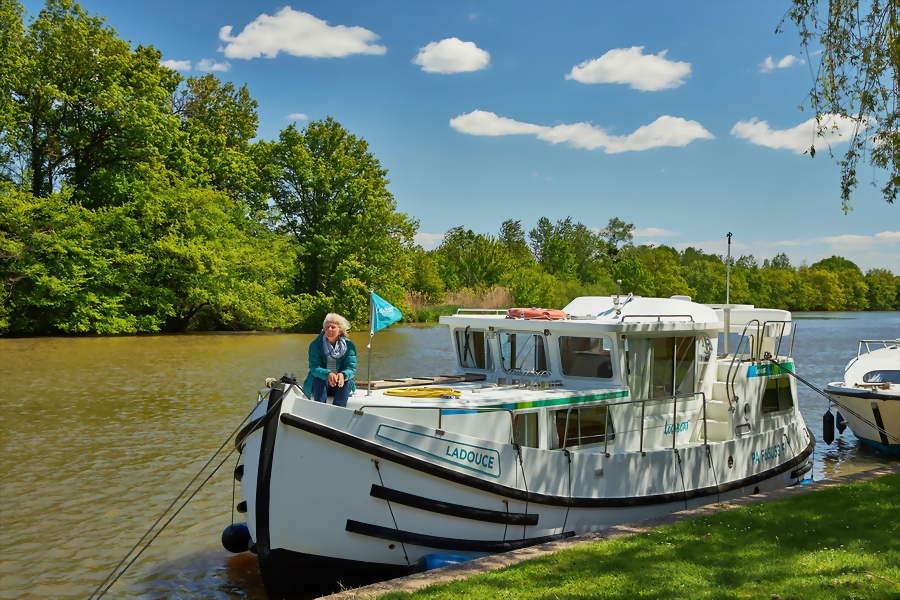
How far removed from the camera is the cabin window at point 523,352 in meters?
10.3

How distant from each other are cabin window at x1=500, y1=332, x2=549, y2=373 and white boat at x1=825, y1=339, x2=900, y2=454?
30.5 ft

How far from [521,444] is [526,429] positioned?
20cm

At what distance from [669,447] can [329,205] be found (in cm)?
4343

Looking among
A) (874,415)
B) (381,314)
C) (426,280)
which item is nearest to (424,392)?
(381,314)

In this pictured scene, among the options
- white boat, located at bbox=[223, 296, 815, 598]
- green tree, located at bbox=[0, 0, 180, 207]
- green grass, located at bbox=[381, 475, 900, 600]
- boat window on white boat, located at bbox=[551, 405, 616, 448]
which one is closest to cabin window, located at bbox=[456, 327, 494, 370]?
white boat, located at bbox=[223, 296, 815, 598]

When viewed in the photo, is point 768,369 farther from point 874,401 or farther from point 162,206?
point 162,206

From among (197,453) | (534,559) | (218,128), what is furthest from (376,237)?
(534,559)

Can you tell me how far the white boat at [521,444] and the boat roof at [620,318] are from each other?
1.2 inches

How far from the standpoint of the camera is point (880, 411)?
16375 millimetres

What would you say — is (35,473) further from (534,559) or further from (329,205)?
(329,205)

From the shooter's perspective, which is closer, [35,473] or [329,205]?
[35,473]

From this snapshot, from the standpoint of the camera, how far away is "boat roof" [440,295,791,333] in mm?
9742

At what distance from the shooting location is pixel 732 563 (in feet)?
20.8

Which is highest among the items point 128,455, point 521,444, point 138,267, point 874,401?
point 138,267
